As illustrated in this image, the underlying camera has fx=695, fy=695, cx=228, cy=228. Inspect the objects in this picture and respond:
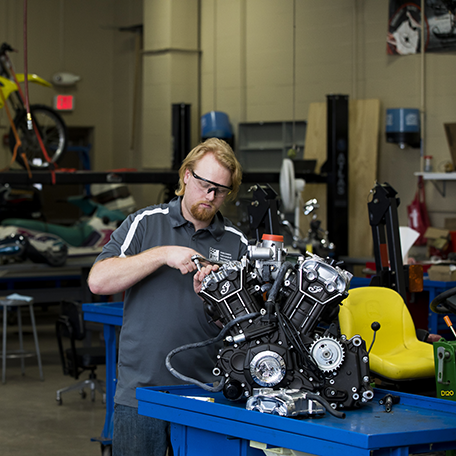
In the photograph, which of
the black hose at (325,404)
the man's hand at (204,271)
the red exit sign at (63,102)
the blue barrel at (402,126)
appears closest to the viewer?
the black hose at (325,404)

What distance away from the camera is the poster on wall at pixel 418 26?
8.08 meters

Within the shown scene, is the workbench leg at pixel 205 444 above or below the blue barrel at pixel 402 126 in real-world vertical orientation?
below

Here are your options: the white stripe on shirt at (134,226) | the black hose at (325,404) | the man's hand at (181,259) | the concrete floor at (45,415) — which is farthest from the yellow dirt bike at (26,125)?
the black hose at (325,404)

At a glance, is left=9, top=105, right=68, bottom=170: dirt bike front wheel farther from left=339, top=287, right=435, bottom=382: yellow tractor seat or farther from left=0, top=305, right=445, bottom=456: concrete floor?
left=339, top=287, right=435, bottom=382: yellow tractor seat

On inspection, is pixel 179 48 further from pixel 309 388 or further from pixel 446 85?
pixel 309 388

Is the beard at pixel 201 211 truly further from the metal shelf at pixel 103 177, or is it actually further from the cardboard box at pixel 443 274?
the metal shelf at pixel 103 177

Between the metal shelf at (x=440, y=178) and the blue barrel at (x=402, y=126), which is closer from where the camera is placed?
the metal shelf at (x=440, y=178)

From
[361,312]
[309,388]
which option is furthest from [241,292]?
[361,312]

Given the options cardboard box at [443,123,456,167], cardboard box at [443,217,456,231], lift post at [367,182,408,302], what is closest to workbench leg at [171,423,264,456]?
lift post at [367,182,408,302]

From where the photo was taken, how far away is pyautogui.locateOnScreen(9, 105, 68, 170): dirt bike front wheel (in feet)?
25.5

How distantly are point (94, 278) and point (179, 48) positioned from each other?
9.22m

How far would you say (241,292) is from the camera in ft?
6.15

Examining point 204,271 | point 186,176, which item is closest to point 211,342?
point 204,271

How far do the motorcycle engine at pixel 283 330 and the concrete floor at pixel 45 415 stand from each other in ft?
8.14
